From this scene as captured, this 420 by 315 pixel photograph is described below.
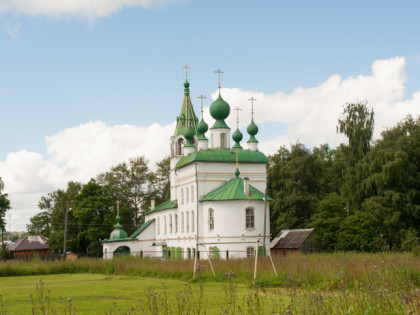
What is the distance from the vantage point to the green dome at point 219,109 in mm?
47312

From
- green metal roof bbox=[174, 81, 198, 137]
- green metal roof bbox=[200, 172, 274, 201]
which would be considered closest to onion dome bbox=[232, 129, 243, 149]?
green metal roof bbox=[174, 81, 198, 137]

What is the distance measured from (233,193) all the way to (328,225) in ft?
26.6

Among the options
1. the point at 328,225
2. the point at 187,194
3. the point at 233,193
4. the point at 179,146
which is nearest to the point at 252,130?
the point at 187,194

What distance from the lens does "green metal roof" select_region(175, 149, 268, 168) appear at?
145 feet

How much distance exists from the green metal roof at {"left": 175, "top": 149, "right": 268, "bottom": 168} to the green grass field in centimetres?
1434

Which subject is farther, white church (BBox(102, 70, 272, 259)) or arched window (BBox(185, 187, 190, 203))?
arched window (BBox(185, 187, 190, 203))

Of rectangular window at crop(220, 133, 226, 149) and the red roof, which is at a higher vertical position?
rectangular window at crop(220, 133, 226, 149)

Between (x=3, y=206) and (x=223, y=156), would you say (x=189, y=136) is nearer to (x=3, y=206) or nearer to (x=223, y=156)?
(x=223, y=156)

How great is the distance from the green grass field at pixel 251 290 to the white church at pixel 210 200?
10.3 m

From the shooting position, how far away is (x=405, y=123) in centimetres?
4394

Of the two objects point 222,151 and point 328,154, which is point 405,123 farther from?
point 328,154

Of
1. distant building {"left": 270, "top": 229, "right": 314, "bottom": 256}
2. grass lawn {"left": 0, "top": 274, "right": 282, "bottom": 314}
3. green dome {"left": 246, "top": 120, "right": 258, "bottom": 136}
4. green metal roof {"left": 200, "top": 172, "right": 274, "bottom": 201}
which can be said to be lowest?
grass lawn {"left": 0, "top": 274, "right": 282, "bottom": 314}

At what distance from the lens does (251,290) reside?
17.0 metres

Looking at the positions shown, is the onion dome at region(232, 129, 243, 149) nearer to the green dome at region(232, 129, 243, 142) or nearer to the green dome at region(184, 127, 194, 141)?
the green dome at region(232, 129, 243, 142)
